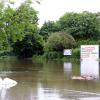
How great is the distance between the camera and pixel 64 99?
45.9 feet

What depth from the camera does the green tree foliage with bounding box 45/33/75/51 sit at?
62.4m

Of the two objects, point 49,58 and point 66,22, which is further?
point 66,22

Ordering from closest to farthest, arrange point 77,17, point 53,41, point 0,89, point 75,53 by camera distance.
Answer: point 0,89, point 75,53, point 53,41, point 77,17

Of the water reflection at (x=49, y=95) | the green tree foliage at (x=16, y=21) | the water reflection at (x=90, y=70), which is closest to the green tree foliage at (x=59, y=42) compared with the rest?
the water reflection at (x=90, y=70)

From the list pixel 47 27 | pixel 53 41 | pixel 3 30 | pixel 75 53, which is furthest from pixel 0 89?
pixel 47 27

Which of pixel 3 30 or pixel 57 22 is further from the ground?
pixel 57 22

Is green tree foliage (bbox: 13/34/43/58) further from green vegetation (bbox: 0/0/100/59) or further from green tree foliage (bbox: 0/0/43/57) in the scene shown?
green tree foliage (bbox: 0/0/43/57)

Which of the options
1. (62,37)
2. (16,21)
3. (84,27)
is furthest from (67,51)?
(16,21)

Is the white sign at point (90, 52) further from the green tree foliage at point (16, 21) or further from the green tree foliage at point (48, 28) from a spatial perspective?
the green tree foliage at point (16, 21)

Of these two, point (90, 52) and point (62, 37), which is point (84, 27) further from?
point (90, 52)

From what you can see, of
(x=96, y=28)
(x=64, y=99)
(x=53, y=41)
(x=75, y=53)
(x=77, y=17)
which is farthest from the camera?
(x=77, y=17)

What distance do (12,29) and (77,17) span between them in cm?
6132

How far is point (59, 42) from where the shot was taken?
6284 centimetres

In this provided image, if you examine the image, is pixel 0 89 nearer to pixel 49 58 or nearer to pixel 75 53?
pixel 75 53
